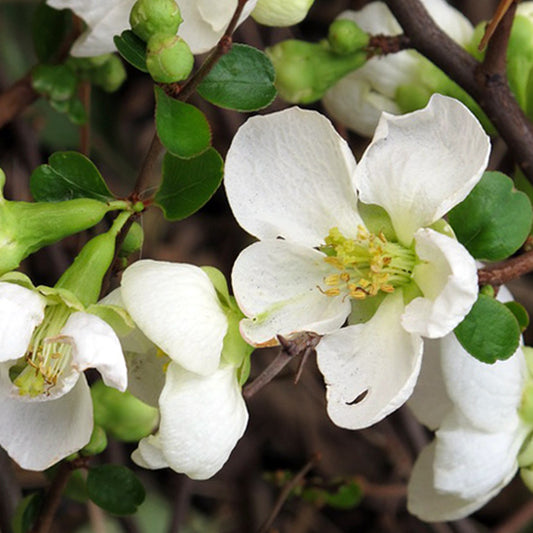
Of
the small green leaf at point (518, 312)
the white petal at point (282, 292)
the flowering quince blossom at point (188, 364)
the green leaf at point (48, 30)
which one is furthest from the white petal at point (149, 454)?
the green leaf at point (48, 30)

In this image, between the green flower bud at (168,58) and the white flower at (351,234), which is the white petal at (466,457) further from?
the green flower bud at (168,58)

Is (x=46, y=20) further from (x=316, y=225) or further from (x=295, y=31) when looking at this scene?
(x=295, y=31)

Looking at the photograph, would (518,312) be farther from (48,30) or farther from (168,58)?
(48,30)

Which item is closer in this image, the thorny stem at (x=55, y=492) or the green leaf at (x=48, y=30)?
the thorny stem at (x=55, y=492)

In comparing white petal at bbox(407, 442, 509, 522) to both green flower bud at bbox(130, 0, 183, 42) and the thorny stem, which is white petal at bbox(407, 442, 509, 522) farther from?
green flower bud at bbox(130, 0, 183, 42)

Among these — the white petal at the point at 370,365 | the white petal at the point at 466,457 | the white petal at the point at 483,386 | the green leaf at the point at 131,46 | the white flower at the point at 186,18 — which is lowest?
the white petal at the point at 466,457

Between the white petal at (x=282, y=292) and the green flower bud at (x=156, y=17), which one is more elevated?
the green flower bud at (x=156, y=17)

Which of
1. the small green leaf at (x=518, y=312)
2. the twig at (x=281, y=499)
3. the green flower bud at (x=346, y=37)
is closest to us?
the small green leaf at (x=518, y=312)

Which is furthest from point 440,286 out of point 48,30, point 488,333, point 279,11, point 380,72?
point 48,30

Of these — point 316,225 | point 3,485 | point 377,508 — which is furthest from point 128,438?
point 377,508
